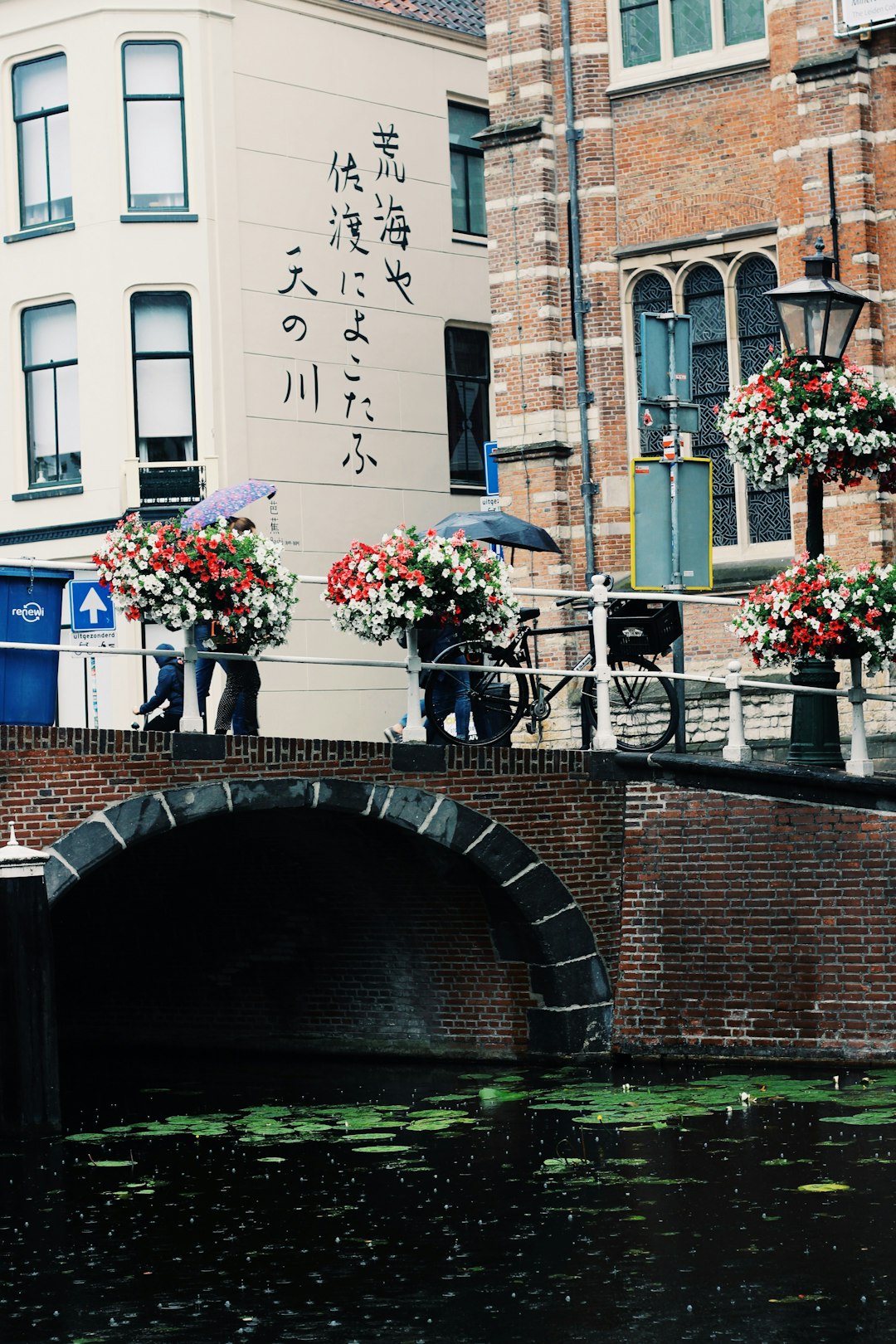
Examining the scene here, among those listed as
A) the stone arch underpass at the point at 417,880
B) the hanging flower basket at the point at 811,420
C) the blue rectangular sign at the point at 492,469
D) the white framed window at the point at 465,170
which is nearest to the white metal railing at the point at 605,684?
the stone arch underpass at the point at 417,880

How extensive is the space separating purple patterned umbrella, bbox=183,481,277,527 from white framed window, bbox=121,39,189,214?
12.2 metres

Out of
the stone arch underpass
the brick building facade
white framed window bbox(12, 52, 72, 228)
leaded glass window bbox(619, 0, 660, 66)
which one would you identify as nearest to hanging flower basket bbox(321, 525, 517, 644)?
the stone arch underpass

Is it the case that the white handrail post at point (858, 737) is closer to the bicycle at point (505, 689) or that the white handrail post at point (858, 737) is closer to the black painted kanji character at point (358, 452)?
the bicycle at point (505, 689)

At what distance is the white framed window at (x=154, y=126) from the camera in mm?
25000

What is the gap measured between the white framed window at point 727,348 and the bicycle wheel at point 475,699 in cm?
587

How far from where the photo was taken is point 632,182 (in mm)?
21484

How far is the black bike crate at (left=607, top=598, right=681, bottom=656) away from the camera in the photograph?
49.1 ft

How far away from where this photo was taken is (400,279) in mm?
27203

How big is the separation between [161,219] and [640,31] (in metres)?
6.25

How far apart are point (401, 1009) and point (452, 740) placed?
207 cm

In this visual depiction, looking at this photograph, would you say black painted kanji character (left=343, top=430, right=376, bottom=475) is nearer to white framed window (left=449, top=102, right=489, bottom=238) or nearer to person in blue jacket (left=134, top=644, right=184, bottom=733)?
white framed window (left=449, top=102, right=489, bottom=238)

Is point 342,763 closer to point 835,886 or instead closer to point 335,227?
point 835,886

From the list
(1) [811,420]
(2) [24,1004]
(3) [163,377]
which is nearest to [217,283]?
(3) [163,377]

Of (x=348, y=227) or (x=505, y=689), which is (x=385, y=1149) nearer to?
(x=505, y=689)
